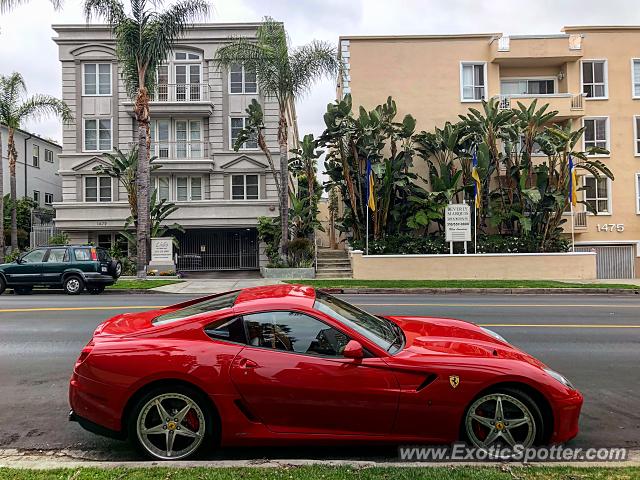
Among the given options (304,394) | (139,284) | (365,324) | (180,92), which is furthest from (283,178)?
(304,394)

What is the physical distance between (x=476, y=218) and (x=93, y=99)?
2258cm

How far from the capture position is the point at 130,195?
24984 mm

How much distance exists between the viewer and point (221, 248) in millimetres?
30688

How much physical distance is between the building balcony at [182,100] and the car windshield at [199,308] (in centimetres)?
2551

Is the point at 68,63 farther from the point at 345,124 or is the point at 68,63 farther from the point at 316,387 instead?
the point at 316,387

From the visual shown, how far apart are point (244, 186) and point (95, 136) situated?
9.20 metres

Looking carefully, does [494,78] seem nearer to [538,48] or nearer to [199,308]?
[538,48]

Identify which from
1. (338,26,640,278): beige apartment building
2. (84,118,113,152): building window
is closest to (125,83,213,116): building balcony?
(84,118,113,152): building window

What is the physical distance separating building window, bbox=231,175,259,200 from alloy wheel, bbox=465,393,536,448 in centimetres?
2640

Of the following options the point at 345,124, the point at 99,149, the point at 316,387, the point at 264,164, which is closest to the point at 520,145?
the point at 345,124

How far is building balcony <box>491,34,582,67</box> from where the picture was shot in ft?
84.0

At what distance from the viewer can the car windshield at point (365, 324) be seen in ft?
14.5

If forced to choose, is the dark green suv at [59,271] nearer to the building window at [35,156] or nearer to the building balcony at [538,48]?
the building balcony at [538,48]

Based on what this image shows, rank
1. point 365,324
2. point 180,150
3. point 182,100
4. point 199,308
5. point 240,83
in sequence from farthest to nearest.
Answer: point 240,83
point 180,150
point 182,100
point 199,308
point 365,324
